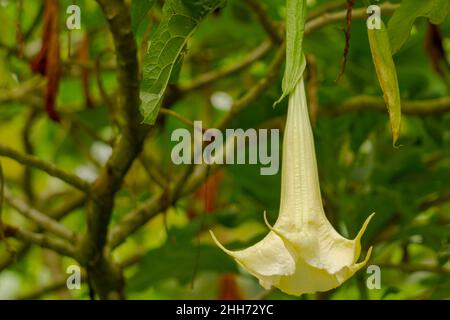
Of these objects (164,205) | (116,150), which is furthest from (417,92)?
(116,150)

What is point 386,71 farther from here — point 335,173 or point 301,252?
point 335,173

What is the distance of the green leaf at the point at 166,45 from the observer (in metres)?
0.66

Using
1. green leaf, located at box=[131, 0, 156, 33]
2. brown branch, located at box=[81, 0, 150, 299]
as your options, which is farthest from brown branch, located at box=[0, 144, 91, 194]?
green leaf, located at box=[131, 0, 156, 33]

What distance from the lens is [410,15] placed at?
0.70m

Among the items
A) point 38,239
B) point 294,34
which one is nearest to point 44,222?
point 38,239

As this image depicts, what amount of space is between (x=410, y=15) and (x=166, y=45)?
20cm

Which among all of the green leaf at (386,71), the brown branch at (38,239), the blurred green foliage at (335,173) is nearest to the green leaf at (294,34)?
the green leaf at (386,71)

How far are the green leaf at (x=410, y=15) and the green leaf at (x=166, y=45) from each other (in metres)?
0.15

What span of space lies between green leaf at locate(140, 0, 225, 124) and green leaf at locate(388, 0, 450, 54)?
0.49 feet

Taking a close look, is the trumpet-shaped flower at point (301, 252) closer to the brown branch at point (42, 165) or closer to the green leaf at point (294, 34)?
the green leaf at point (294, 34)

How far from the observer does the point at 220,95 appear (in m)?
1.74

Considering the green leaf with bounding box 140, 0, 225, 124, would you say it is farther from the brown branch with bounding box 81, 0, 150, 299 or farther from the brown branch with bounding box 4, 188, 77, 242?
the brown branch with bounding box 4, 188, 77, 242

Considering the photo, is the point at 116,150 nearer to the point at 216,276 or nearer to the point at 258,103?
the point at 258,103
